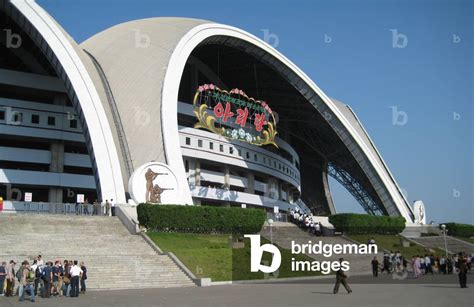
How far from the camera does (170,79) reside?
160ft

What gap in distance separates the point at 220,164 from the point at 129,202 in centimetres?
2401

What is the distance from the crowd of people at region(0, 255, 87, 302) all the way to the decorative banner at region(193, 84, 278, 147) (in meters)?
32.8

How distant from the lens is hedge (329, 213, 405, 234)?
49.2 metres

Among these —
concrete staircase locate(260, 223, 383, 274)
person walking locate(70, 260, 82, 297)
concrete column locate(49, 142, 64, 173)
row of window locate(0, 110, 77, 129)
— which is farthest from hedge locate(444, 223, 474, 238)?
person walking locate(70, 260, 82, 297)

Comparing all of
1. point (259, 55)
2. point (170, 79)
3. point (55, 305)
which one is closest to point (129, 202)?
point (170, 79)

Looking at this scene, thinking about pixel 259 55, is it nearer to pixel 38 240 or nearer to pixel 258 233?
pixel 258 233

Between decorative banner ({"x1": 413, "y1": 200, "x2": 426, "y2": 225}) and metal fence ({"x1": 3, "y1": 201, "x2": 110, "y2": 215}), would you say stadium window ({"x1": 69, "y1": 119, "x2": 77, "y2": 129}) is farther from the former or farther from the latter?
decorative banner ({"x1": 413, "y1": 200, "x2": 426, "y2": 225})

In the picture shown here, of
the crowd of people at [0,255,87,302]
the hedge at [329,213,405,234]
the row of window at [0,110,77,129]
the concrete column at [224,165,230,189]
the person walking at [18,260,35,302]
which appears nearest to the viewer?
Result: the person walking at [18,260,35,302]

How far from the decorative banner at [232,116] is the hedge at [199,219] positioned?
15.2m

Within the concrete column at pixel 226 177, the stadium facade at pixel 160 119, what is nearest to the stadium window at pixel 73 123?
the stadium facade at pixel 160 119

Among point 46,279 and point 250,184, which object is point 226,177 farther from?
point 46,279

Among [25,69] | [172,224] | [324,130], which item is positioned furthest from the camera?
[324,130]

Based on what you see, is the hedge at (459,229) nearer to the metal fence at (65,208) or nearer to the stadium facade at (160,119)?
the stadium facade at (160,119)

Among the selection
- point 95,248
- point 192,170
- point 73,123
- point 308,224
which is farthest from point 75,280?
point 192,170
